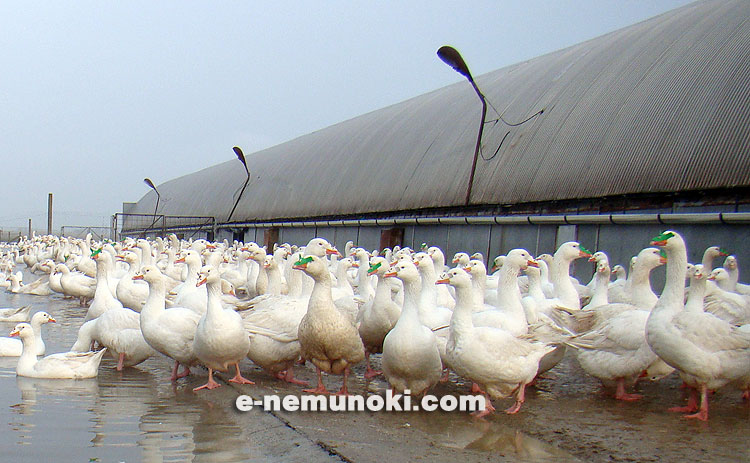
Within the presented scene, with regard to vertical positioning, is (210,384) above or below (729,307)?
below

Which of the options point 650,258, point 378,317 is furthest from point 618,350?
point 378,317

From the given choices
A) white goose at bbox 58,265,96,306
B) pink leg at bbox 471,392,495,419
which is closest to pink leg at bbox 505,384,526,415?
pink leg at bbox 471,392,495,419

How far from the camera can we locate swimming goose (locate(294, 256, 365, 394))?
7.20 m

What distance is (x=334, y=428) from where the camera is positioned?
589cm

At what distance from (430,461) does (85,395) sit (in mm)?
3854

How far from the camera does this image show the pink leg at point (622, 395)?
7246 mm

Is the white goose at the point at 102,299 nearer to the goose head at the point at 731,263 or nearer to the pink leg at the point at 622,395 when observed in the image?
the pink leg at the point at 622,395

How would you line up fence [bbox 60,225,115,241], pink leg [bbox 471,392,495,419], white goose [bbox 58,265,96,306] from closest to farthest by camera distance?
pink leg [bbox 471,392,495,419], white goose [bbox 58,265,96,306], fence [bbox 60,225,115,241]

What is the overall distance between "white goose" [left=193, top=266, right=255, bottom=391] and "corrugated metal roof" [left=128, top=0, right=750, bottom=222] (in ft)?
28.8

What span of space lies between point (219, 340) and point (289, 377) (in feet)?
3.38

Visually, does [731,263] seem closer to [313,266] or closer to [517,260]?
[517,260]

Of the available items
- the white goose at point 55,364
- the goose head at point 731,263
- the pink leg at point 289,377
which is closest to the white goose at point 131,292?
the white goose at point 55,364

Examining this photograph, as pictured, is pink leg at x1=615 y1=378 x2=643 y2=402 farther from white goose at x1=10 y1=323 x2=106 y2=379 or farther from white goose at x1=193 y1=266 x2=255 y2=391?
white goose at x1=10 y1=323 x2=106 y2=379

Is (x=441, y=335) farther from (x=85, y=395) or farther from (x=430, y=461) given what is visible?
(x=85, y=395)
